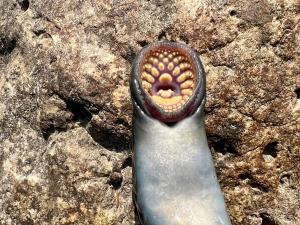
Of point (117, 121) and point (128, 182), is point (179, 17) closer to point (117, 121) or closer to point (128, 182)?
point (117, 121)

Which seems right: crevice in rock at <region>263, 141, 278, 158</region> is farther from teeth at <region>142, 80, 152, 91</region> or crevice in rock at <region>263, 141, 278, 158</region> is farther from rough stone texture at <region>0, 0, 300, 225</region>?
teeth at <region>142, 80, 152, 91</region>

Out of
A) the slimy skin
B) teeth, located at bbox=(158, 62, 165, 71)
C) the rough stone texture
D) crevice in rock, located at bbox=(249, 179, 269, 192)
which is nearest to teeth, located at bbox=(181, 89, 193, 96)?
the slimy skin

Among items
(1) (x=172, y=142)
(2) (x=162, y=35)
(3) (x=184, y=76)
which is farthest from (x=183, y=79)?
(2) (x=162, y=35)

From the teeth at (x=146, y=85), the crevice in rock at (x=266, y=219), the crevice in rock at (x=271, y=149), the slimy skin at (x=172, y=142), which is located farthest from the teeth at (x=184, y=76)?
the crevice in rock at (x=266, y=219)

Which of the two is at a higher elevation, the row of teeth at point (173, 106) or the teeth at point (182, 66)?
the teeth at point (182, 66)

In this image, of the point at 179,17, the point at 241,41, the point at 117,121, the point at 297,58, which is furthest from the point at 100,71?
the point at 297,58

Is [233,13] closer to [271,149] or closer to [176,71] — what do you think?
[176,71]

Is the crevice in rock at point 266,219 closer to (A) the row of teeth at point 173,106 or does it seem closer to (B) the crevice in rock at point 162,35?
(A) the row of teeth at point 173,106
